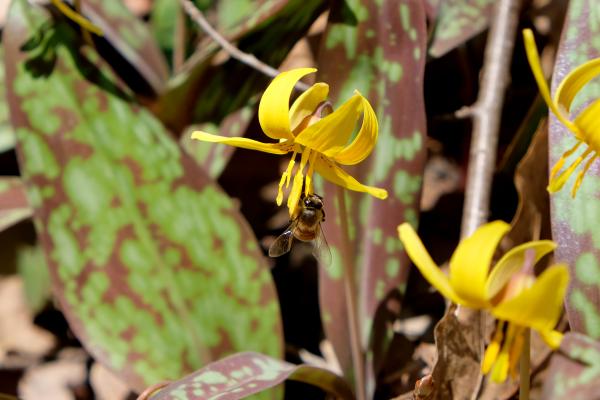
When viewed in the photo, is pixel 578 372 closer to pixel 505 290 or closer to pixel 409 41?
pixel 505 290

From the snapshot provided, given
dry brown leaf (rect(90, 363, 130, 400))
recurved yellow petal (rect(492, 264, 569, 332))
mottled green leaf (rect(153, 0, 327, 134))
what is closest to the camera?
recurved yellow petal (rect(492, 264, 569, 332))

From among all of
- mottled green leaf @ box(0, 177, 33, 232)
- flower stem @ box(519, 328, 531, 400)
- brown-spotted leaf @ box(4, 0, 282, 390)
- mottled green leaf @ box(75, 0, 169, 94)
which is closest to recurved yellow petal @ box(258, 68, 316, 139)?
flower stem @ box(519, 328, 531, 400)

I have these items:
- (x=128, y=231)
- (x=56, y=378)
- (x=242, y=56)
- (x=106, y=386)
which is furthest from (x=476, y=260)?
(x=56, y=378)

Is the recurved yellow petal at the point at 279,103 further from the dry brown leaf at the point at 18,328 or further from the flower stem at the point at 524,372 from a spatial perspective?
the dry brown leaf at the point at 18,328

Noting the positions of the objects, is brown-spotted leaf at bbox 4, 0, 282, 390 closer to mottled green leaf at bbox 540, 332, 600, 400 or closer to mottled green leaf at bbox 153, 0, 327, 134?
mottled green leaf at bbox 153, 0, 327, 134

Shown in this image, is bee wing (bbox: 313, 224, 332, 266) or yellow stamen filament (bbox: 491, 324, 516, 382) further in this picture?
bee wing (bbox: 313, 224, 332, 266)
